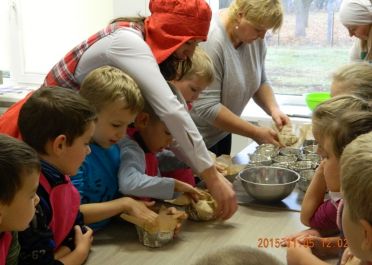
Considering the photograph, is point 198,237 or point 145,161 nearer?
point 198,237

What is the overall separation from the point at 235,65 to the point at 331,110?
1113 mm

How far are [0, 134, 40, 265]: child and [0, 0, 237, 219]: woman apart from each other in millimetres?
452

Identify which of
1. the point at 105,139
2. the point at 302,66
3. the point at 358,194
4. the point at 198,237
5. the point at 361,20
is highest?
the point at 361,20

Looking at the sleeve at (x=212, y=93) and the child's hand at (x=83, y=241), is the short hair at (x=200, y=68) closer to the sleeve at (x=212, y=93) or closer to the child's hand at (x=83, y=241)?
the sleeve at (x=212, y=93)

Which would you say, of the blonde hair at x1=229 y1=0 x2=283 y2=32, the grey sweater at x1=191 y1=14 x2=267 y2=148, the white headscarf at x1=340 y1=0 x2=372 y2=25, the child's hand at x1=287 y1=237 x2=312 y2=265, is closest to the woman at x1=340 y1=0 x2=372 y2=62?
the white headscarf at x1=340 y1=0 x2=372 y2=25

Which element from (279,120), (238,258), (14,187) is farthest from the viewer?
(279,120)

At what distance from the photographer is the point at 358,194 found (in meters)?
0.82

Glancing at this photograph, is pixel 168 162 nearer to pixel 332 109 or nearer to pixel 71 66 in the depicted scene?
pixel 71 66

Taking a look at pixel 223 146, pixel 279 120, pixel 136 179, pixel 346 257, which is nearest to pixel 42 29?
pixel 223 146

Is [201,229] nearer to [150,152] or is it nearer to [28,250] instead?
[150,152]

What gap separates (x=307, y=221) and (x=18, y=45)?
3006mm

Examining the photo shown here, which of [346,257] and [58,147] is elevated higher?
[58,147]

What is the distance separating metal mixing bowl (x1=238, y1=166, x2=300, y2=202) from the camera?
64.3 inches

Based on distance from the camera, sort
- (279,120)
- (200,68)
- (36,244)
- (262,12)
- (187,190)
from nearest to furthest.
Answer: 1. (36,244)
2. (187,190)
3. (200,68)
4. (262,12)
5. (279,120)
